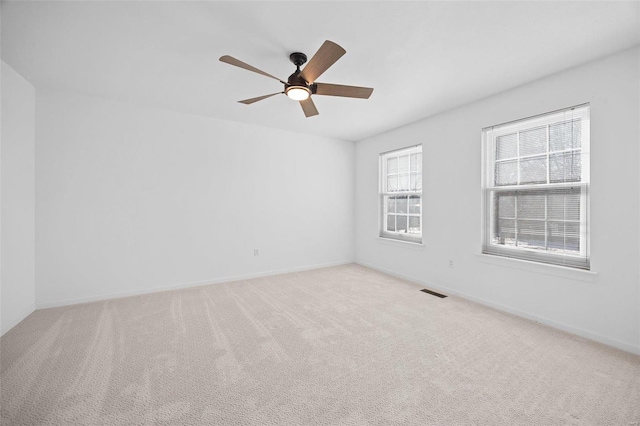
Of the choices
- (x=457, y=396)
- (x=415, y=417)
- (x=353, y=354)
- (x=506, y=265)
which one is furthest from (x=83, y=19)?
(x=506, y=265)

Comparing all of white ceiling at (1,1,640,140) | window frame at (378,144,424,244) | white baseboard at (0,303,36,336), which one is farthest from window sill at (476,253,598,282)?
white baseboard at (0,303,36,336)

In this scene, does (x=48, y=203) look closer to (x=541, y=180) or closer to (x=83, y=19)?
(x=83, y=19)

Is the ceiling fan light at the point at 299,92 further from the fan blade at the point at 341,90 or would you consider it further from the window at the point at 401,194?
the window at the point at 401,194

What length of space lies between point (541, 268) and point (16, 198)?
18.2 ft

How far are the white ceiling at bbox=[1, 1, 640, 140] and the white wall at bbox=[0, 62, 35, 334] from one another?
265mm

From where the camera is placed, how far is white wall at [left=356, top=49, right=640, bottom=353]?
7.34 feet

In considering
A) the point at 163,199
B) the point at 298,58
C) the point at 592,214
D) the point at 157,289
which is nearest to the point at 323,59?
the point at 298,58

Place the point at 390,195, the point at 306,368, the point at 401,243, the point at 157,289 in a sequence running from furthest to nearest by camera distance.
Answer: the point at 390,195
the point at 401,243
the point at 157,289
the point at 306,368

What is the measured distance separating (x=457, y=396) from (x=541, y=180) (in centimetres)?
243

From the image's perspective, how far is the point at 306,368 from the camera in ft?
6.47

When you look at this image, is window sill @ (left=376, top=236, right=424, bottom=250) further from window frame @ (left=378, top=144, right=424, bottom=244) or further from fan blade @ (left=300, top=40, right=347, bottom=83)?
fan blade @ (left=300, top=40, right=347, bottom=83)

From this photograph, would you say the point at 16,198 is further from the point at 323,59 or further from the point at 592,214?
the point at 592,214

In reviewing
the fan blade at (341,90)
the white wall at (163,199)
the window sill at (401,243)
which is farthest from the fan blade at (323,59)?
the window sill at (401,243)

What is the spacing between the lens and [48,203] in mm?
3117
